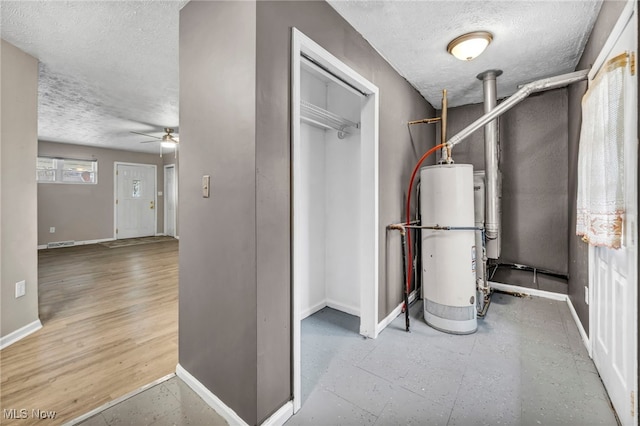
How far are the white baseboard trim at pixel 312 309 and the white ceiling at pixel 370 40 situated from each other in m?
2.43

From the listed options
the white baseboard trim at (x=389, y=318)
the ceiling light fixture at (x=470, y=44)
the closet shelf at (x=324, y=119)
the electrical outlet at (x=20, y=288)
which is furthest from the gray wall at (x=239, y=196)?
the electrical outlet at (x=20, y=288)

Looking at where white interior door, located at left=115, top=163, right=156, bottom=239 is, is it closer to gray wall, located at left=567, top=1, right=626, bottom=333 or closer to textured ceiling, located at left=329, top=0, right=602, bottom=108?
textured ceiling, located at left=329, top=0, right=602, bottom=108

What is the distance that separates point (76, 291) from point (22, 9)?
9.80 ft

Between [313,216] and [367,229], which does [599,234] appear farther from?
[313,216]

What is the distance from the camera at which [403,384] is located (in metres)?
1.74

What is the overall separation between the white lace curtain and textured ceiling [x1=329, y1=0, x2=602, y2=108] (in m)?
0.70

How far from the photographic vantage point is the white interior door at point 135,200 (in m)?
7.27

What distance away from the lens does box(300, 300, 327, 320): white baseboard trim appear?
9.03ft

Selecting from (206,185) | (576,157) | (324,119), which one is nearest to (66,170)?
(324,119)

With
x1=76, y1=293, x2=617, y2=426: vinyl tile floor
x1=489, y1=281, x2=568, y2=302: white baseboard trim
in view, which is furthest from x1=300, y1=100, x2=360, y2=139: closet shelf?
x1=489, y1=281, x2=568, y2=302: white baseboard trim

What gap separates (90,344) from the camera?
2.24 m

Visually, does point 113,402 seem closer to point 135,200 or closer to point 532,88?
point 532,88

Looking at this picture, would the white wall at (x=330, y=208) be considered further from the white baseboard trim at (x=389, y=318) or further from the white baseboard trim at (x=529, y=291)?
the white baseboard trim at (x=529, y=291)

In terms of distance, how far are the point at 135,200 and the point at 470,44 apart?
Result: 8225 mm
